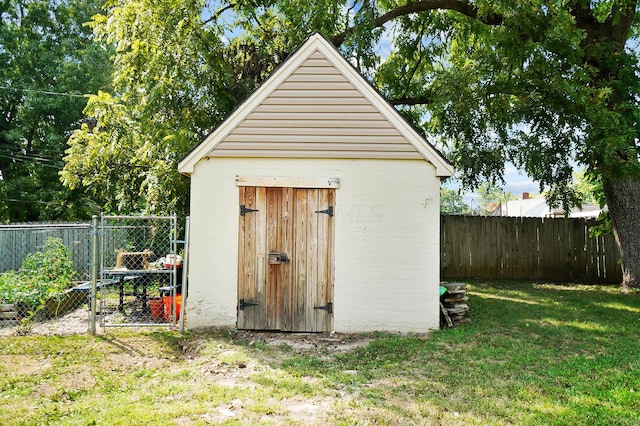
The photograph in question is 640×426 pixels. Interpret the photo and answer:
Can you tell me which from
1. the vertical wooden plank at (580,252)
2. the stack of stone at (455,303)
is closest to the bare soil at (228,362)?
the stack of stone at (455,303)

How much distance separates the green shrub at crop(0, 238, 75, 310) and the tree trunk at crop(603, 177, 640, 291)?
39.2 feet

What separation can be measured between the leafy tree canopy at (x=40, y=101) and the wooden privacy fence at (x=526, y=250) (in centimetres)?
1663

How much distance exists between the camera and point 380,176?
297 inches

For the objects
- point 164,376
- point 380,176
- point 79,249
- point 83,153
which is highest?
point 83,153

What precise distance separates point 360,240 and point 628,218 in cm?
763

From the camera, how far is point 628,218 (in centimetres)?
1106

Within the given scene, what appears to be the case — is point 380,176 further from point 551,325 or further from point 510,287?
point 510,287

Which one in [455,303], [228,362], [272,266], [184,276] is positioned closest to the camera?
[228,362]

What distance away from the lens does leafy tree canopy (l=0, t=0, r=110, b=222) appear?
72.5 ft

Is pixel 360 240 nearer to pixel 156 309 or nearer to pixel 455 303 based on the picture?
pixel 455 303

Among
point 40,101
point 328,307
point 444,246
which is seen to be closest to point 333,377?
point 328,307

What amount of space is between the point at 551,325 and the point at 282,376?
508cm

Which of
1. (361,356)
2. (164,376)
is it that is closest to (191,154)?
(164,376)

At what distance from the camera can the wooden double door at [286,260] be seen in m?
7.45
